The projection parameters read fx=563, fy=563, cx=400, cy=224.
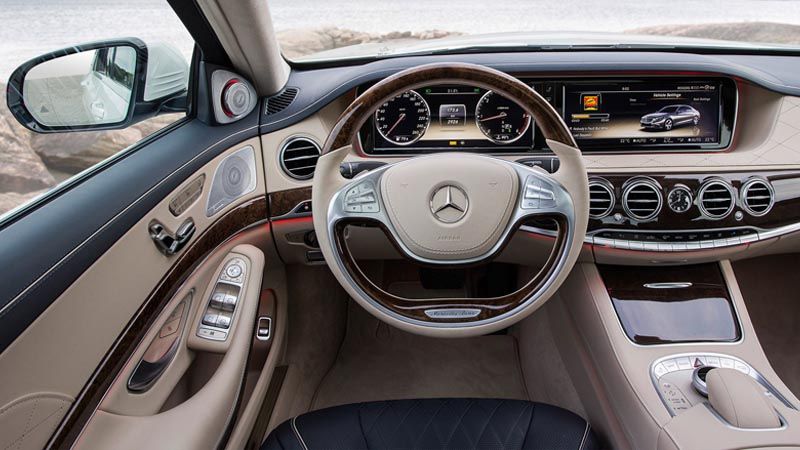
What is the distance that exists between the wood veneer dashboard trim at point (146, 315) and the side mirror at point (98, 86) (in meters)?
0.38

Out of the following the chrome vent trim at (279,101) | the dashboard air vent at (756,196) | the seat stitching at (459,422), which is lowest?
the seat stitching at (459,422)

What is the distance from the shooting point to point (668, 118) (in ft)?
6.13

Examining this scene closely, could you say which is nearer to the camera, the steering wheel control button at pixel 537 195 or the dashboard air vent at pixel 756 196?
the steering wheel control button at pixel 537 195

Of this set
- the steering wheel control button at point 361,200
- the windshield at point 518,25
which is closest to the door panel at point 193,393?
the steering wheel control button at point 361,200

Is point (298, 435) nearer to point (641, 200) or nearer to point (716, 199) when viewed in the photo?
point (641, 200)

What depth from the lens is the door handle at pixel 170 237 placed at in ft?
4.44

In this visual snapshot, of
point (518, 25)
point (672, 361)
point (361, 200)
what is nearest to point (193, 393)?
point (361, 200)

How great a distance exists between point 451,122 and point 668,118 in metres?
0.72

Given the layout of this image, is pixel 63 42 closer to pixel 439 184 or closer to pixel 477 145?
pixel 439 184

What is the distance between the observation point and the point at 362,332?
262 cm

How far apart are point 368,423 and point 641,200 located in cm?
107

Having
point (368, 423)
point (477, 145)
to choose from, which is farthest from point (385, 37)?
point (368, 423)

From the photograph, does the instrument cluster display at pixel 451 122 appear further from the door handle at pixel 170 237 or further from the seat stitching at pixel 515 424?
the seat stitching at pixel 515 424

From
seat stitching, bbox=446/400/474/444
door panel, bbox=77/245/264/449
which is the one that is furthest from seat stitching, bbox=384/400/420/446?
door panel, bbox=77/245/264/449
